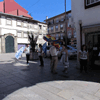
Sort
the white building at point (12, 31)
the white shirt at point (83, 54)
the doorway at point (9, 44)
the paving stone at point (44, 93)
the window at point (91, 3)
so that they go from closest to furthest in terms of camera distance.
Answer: the paving stone at point (44, 93)
the white shirt at point (83, 54)
the window at point (91, 3)
the white building at point (12, 31)
the doorway at point (9, 44)

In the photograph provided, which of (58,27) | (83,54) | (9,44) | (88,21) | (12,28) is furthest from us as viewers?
(58,27)


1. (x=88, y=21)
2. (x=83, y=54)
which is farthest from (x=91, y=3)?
(x=83, y=54)

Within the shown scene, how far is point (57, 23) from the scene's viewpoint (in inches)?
1649

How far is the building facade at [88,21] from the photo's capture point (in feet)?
19.3

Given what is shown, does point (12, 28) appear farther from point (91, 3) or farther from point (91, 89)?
point (91, 89)

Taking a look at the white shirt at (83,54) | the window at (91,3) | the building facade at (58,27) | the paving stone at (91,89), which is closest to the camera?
the paving stone at (91,89)

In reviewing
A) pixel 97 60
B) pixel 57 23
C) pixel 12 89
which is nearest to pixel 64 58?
pixel 97 60

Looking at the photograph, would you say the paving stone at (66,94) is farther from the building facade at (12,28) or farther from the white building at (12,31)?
the white building at (12,31)

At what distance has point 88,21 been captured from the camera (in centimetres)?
623

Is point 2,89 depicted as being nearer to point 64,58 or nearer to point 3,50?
point 64,58

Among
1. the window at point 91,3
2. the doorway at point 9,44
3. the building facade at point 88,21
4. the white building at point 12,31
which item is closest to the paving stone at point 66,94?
the building facade at point 88,21

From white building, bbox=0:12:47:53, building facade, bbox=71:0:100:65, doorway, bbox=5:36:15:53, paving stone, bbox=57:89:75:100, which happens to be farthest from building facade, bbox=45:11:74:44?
paving stone, bbox=57:89:75:100

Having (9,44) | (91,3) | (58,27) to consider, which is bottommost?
(9,44)

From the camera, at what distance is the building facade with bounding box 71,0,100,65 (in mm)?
5883
